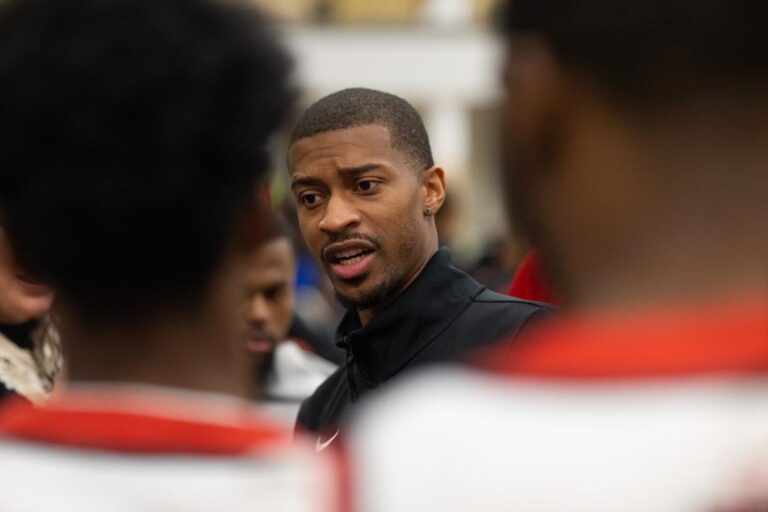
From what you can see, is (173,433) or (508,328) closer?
(173,433)

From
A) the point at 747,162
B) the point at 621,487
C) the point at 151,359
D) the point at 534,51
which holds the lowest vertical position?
the point at 621,487

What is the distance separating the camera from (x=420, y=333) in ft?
12.9

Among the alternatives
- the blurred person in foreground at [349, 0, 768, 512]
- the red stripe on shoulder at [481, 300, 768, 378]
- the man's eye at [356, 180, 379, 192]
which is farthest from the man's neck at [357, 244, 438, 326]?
the red stripe on shoulder at [481, 300, 768, 378]

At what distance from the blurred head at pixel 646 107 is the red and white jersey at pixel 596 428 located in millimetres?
150

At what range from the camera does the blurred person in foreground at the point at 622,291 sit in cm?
156

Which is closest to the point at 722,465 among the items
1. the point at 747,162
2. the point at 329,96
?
the point at 747,162

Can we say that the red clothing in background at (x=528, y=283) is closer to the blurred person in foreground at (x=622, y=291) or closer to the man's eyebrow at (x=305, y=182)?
the man's eyebrow at (x=305, y=182)

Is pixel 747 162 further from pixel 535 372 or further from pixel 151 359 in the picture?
pixel 151 359

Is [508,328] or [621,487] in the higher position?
[508,328]

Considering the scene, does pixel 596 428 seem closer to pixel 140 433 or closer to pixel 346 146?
pixel 140 433

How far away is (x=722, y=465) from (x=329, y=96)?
295 cm

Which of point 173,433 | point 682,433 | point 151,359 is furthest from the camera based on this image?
point 151,359

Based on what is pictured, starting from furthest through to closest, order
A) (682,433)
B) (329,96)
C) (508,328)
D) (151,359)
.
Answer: (329,96)
(508,328)
(151,359)
(682,433)

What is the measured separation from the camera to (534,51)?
1740 millimetres
